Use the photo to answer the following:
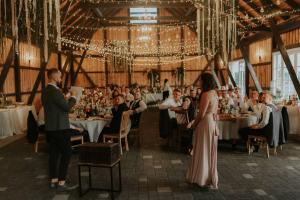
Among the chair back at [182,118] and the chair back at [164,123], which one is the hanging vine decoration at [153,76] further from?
the chair back at [164,123]

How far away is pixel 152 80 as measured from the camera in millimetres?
18109

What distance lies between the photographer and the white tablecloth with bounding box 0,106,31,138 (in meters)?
7.58

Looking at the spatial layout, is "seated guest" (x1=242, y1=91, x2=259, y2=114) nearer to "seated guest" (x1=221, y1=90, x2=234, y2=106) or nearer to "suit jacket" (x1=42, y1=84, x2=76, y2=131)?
"seated guest" (x1=221, y1=90, x2=234, y2=106)

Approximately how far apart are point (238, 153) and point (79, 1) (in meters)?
8.52

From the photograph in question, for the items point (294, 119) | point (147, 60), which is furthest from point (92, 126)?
point (147, 60)

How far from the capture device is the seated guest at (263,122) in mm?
5410

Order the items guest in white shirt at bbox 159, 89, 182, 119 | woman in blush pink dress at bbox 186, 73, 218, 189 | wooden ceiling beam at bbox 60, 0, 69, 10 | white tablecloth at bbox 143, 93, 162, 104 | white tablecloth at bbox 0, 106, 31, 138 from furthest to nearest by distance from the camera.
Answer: white tablecloth at bbox 143, 93, 162, 104 < wooden ceiling beam at bbox 60, 0, 69, 10 < white tablecloth at bbox 0, 106, 31, 138 < guest in white shirt at bbox 159, 89, 182, 119 < woman in blush pink dress at bbox 186, 73, 218, 189

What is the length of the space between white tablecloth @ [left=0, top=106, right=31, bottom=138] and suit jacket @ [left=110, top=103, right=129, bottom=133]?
325 centimetres

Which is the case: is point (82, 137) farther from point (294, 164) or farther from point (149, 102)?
point (149, 102)

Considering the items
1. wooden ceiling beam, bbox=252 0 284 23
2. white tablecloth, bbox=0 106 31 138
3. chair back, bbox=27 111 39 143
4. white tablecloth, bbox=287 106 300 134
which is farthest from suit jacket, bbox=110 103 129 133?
wooden ceiling beam, bbox=252 0 284 23

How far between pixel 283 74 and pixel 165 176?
7833mm

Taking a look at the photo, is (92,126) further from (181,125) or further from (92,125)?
(181,125)

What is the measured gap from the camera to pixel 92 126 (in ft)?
19.3

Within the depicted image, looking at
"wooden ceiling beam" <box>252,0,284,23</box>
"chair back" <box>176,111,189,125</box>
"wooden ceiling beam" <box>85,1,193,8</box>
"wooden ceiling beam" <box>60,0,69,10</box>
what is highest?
"wooden ceiling beam" <box>85,1,193,8</box>
